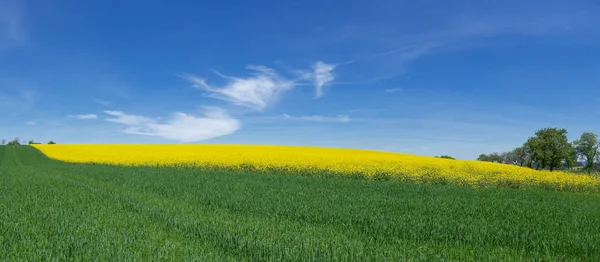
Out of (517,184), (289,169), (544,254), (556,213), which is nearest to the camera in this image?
(544,254)

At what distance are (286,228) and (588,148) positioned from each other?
281ft

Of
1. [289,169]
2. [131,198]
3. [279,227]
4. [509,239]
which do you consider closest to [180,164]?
[289,169]

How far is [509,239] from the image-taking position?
821cm

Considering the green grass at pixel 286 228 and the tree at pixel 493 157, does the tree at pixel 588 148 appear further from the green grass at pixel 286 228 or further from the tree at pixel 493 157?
the green grass at pixel 286 228

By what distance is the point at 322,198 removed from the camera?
43.6 feet

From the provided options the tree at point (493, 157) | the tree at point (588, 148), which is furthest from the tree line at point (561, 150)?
the tree at point (493, 157)

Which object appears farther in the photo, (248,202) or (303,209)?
(248,202)

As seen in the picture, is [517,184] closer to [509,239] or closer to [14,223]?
[509,239]

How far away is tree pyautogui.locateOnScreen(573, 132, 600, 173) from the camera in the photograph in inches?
2948

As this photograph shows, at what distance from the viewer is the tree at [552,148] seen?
229 ft

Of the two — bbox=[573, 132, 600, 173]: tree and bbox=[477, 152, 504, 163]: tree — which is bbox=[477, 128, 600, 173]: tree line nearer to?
bbox=[573, 132, 600, 173]: tree

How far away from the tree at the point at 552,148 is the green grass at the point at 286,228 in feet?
216

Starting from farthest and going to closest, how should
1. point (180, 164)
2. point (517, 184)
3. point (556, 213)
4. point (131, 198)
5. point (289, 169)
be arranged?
point (180, 164) < point (289, 169) < point (517, 184) < point (131, 198) < point (556, 213)

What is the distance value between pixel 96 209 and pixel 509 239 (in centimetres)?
970
